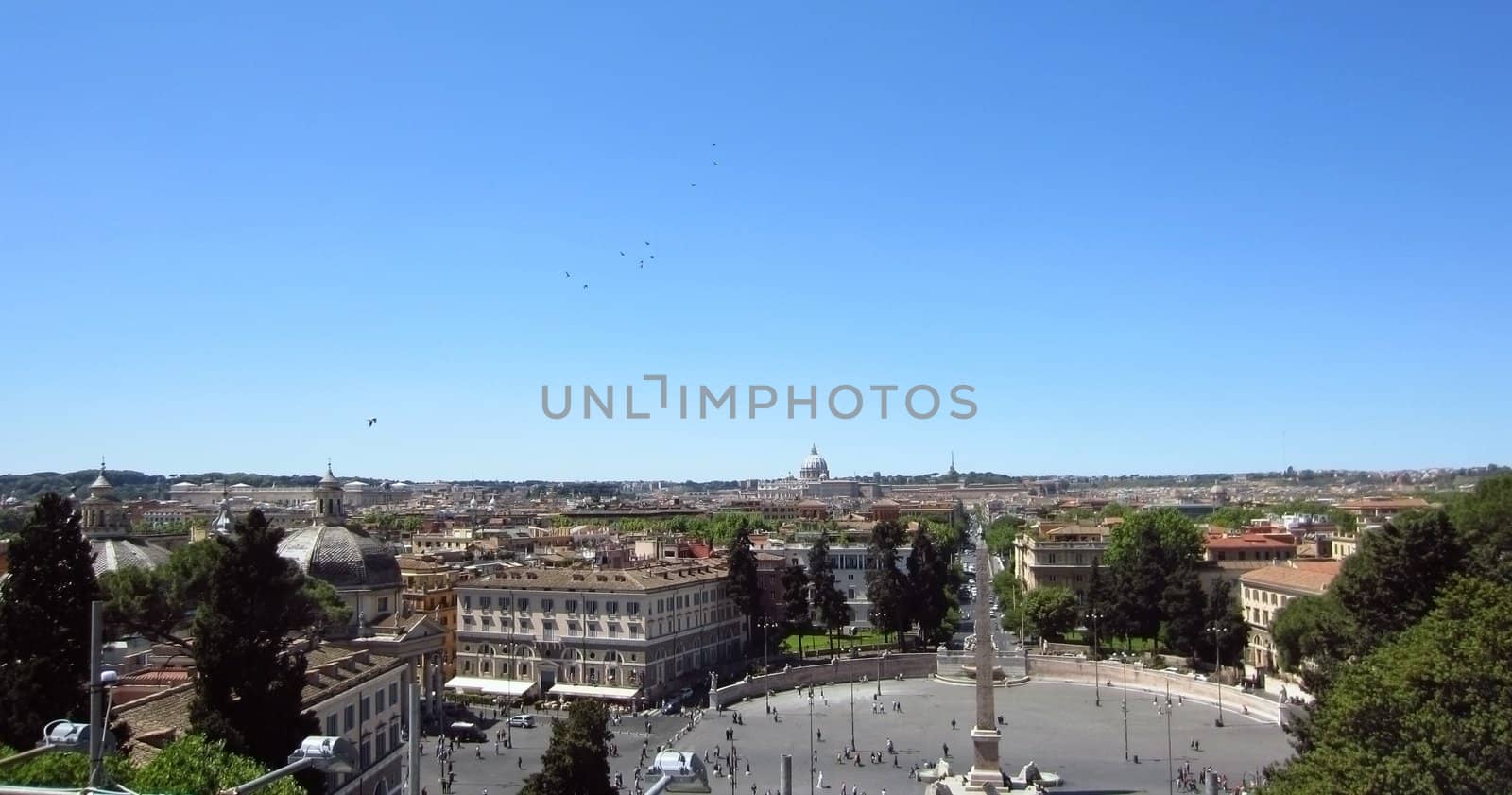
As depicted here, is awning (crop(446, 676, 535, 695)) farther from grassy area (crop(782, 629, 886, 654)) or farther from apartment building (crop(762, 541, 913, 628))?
apartment building (crop(762, 541, 913, 628))

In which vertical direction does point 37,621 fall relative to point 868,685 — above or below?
above

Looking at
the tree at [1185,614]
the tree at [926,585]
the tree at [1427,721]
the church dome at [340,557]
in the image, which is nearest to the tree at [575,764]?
the tree at [1427,721]

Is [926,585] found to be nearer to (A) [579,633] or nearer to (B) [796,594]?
(B) [796,594]

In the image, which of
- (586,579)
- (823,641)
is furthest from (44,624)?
(823,641)

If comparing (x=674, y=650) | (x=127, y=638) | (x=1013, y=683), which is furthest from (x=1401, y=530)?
(x=127, y=638)

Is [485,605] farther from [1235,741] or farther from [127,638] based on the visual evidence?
[1235,741]

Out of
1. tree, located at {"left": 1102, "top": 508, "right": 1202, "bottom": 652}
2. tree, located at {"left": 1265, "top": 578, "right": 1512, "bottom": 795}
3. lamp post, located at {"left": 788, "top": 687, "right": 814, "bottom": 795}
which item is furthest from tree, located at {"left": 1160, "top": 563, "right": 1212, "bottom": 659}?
tree, located at {"left": 1265, "top": 578, "right": 1512, "bottom": 795}
